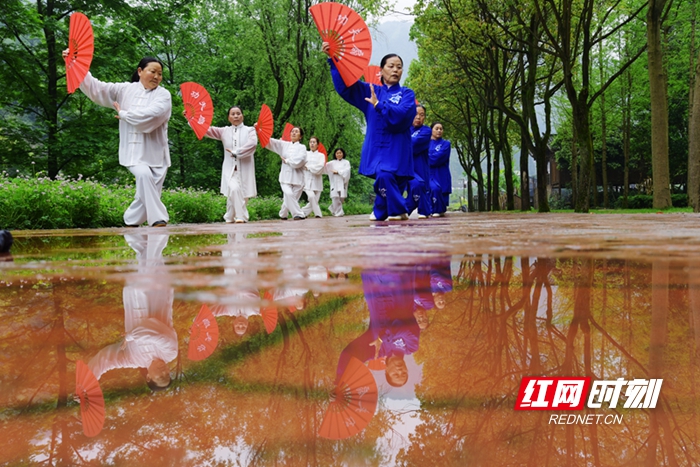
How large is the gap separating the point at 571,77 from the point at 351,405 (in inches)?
621

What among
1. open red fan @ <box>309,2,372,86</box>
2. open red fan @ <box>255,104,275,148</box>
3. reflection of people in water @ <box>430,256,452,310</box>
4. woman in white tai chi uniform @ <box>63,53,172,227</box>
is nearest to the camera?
reflection of people in water @ <box>430,256,452,310</box>

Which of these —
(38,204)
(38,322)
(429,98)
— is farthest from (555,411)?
(429,98)

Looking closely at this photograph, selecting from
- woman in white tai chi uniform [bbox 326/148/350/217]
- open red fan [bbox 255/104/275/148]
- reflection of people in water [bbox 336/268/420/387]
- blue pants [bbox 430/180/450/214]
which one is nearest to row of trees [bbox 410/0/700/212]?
blue pants [bbox 430/180/450/214]

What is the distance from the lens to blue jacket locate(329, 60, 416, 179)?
26.9 ft

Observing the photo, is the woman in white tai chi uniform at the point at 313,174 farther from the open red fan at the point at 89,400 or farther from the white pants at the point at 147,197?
the open red fan at the point at 89,400

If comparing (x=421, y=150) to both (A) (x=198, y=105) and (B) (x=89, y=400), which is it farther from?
(B) (x=89, y=400)

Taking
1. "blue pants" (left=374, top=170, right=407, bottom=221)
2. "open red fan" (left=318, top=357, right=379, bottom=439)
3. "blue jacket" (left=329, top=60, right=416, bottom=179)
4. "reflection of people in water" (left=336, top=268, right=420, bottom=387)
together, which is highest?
"blue jacket" (left=329, top=60, right=416, bottom=179)

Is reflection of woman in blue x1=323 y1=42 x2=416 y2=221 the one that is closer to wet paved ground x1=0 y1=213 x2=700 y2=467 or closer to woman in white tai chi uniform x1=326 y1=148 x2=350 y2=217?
wet paved ground x1=0 y1=213 x2=700 y2=467

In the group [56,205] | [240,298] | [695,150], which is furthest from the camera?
[695,150]

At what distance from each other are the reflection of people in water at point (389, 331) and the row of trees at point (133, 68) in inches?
604

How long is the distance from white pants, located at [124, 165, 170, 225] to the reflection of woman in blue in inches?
118

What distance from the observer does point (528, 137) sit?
58.9 ft

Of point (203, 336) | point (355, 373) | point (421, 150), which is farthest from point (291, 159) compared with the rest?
point (355, 373)

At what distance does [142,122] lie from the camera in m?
7.52
